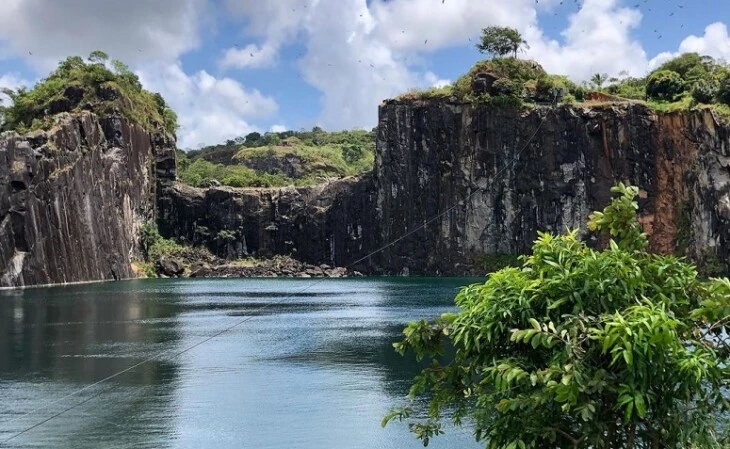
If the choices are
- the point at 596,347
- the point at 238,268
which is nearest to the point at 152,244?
the point at 238,268

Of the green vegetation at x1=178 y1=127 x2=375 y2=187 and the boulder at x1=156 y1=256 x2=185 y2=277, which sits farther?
the green vegetation at x1=178 y1=127 x2=375 y2=187

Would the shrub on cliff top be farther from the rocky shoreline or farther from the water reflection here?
the water reflection

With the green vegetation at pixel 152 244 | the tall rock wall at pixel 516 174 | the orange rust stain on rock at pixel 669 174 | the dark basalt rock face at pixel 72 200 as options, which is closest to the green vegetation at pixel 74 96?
the dark basalt rock face at pixel 72 200

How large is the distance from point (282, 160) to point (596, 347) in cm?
14411

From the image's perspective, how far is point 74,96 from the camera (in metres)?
88.2

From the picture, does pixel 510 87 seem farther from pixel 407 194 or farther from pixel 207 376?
pixel 207 376

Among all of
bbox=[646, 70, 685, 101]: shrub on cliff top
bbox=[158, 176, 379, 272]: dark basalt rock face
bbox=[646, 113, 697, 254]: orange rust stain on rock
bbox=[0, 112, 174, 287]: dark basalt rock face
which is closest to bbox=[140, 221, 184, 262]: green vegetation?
bbox=[0, 112, 174, 287]: dark basalt rock face

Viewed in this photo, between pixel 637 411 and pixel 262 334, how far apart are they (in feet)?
109

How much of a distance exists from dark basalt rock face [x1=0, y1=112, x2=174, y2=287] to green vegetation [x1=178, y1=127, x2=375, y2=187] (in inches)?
935

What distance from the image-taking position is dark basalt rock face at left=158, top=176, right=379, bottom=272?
340ft

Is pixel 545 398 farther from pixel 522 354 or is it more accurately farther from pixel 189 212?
pixel 189 212

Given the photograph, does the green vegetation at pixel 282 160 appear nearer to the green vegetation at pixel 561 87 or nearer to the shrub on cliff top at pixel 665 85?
the green vegetation at pixel 561 87

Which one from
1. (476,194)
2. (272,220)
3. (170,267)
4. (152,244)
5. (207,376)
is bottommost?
(207,376)

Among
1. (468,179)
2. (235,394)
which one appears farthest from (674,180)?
(235,394)
